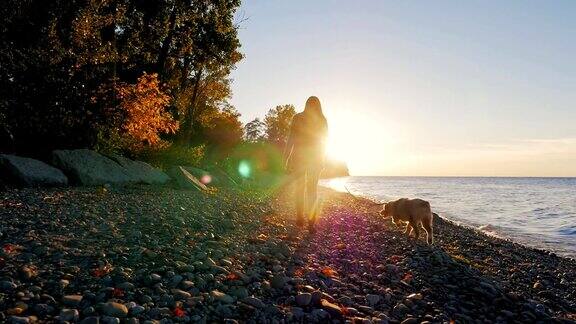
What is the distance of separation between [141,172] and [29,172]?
16.6 feet

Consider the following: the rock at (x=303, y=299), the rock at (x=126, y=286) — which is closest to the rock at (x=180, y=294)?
the rock at (x=126, y=286)

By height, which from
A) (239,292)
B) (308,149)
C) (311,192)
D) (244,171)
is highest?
(308,149)

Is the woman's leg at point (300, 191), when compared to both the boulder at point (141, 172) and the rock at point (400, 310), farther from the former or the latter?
the boulder at point (141, 172)

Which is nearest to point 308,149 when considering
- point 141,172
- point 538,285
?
point 538,285

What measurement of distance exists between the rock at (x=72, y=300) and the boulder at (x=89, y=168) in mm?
12200

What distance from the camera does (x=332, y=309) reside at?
211 inches

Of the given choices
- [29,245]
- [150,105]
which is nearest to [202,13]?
[150,105]

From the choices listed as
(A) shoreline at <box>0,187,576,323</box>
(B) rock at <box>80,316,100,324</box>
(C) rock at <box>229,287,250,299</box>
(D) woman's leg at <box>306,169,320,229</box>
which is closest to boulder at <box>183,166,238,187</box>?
(A) shoreline at <box>0,187,576,323</box>

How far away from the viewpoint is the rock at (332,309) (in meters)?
5.27

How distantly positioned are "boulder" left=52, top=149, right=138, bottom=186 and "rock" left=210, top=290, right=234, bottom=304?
40.2 feet

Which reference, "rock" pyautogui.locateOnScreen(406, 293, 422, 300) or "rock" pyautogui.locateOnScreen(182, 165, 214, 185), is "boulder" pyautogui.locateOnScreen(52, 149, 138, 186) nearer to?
"rock" pyautogui.locateOnScreen(182, 165, 214, 185)

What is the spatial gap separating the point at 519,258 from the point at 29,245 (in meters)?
13.4

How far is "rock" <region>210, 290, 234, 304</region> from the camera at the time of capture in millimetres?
5117

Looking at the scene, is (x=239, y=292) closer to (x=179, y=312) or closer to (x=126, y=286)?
(x=179, y=312)
